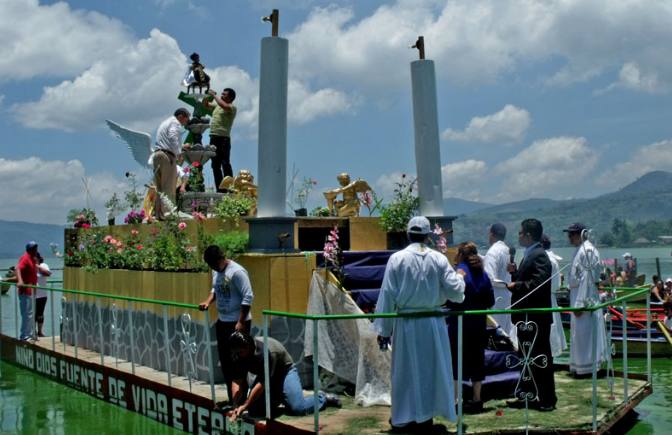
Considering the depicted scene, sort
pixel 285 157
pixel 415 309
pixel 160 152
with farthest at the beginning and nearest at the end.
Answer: pixel 160 152 → pixel 285 157 → pixel 415 309

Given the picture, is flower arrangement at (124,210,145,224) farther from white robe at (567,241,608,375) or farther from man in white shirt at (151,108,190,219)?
white robe at (567,241,608,375)

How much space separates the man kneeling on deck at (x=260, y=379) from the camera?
6.82 m

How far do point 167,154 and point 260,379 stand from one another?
5629 mm

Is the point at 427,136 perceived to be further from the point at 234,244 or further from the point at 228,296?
the point at 228,296

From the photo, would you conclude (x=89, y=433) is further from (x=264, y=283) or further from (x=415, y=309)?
(x=415, y=309)

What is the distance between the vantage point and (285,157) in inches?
354

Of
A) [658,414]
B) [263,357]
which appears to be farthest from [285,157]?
[658,414]

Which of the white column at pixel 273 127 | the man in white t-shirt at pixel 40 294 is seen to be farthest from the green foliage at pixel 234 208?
the man in white t-shirt at pixel 40 294

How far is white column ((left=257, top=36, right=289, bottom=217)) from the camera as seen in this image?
8828 millimetres

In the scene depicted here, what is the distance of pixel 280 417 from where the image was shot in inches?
271

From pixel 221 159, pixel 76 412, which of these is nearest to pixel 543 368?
pixel 76 412

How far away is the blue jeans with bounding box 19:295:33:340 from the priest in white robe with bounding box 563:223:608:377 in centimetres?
926

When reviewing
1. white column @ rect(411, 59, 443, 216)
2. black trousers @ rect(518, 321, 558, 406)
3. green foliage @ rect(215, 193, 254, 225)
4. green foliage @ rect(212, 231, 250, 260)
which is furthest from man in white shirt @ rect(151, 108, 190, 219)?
black trousers @ rect(518, 321, 558, 406)

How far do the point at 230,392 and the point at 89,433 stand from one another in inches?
86.1
